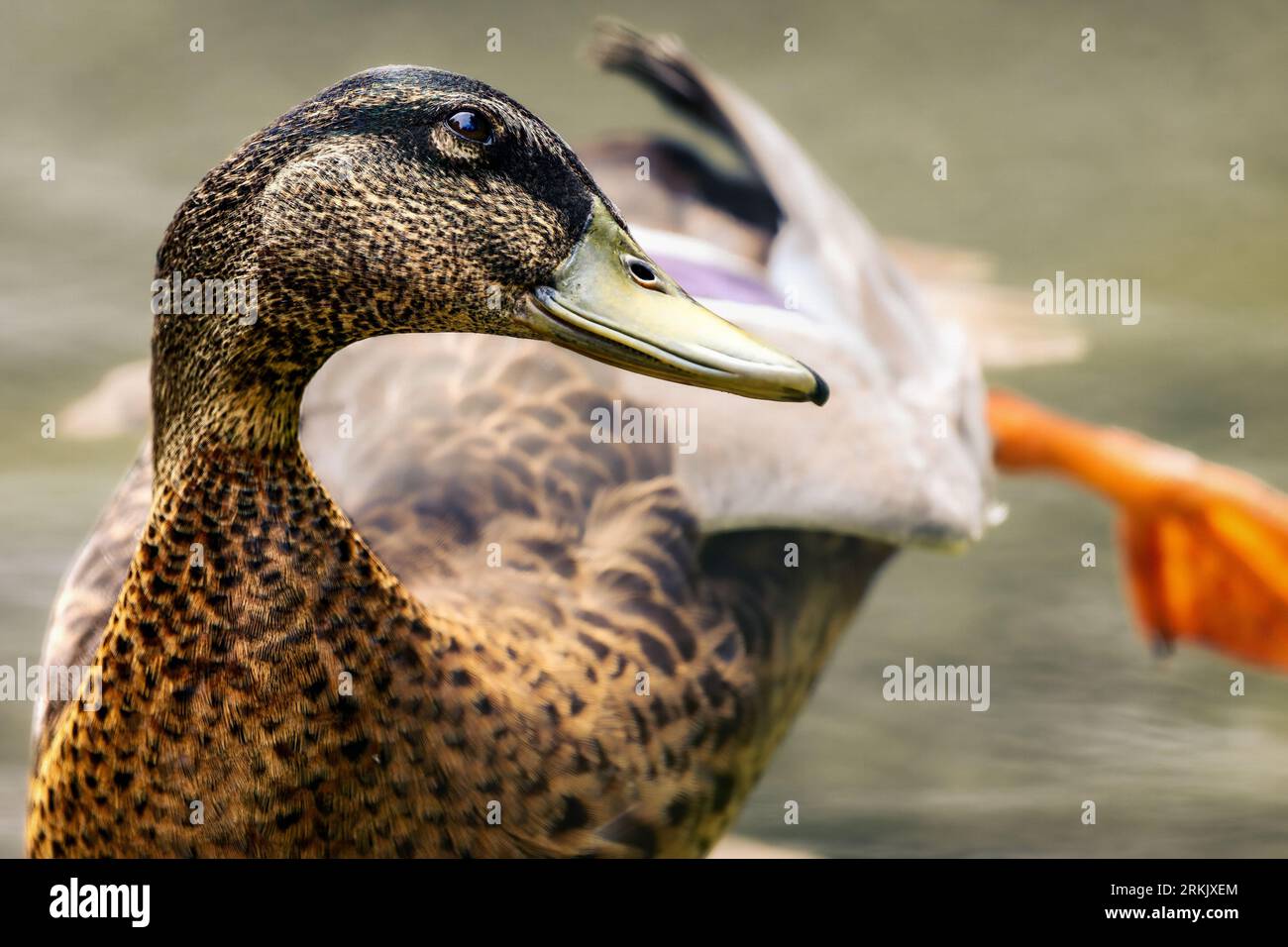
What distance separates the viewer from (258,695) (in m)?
1.29

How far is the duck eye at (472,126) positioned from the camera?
48.6 inches

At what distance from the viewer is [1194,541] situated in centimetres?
262

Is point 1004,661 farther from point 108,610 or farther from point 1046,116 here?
point 1046,116

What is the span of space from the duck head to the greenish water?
1.14m

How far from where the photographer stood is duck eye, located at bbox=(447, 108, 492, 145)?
123 centimetres

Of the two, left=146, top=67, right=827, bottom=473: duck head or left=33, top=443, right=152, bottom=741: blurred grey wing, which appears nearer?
left=146, top=67, right=827, bottom=473: duck head
